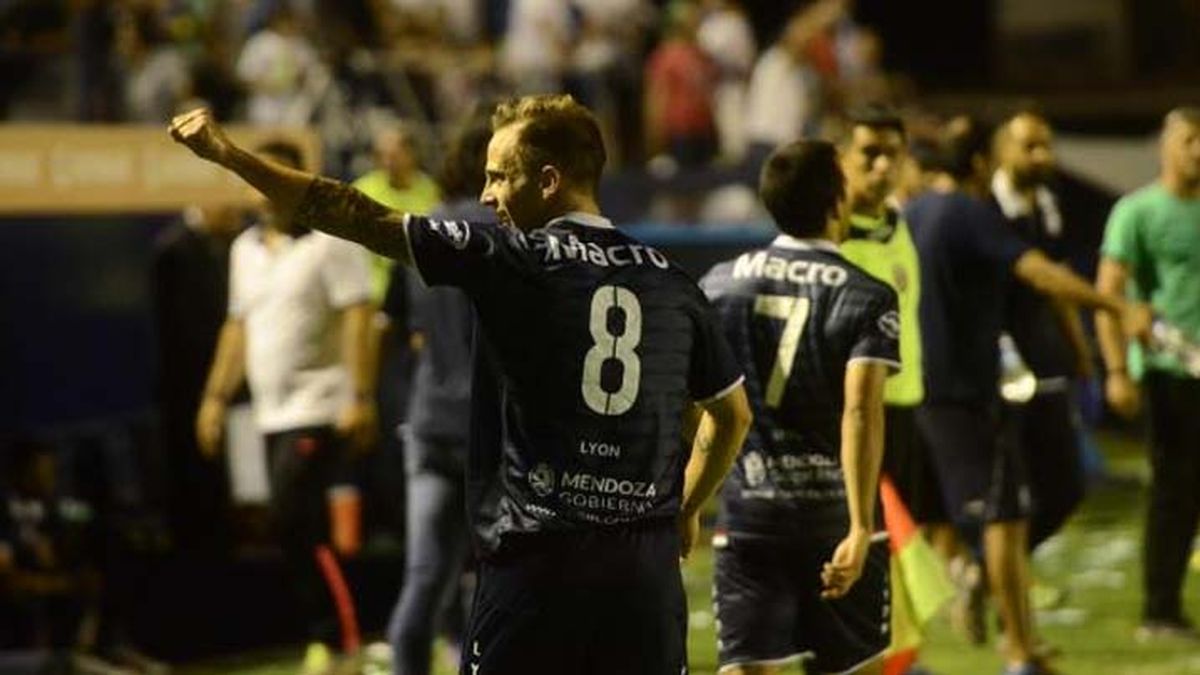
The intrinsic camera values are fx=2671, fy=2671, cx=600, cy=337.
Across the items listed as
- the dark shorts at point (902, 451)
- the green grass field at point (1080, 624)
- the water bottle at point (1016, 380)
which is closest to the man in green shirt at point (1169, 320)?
the green grass field at point (1080, 624)

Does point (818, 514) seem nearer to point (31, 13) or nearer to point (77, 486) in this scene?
point (77, 486)

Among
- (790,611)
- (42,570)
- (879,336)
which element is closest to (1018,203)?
(879,336)

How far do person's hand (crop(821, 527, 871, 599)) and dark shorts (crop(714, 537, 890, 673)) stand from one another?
223 millimetres

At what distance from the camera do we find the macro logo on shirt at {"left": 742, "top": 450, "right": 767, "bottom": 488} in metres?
7.18

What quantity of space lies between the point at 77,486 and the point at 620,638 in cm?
743

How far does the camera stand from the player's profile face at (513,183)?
5609mm

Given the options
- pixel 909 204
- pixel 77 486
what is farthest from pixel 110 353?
pixel 909 204

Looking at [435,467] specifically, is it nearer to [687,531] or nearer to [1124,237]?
Answer: [687,531]

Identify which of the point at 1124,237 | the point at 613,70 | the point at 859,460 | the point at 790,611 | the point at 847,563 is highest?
the point at 613,70

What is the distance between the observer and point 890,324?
277 inches

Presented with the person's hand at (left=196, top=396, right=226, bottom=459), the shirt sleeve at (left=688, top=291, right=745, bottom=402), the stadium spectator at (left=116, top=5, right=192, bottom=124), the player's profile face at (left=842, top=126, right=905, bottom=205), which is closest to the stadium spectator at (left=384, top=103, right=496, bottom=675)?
Answer: the player's profile face at (left=842, top=126, right=905, bottom=205)

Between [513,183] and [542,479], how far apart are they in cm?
63

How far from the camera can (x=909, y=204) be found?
33.1ft

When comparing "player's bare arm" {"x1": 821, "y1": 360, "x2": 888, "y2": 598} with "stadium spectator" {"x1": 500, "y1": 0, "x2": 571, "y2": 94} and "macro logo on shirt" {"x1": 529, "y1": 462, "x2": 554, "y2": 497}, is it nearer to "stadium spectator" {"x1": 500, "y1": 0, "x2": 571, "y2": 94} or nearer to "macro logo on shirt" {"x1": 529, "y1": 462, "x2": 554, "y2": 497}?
"macro logo on shirt" {"x1": 529, "y1": 462, "x2": 554, "y2": 497}
